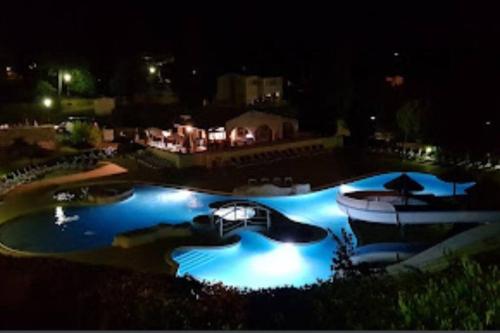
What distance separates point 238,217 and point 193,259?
9.63 feet

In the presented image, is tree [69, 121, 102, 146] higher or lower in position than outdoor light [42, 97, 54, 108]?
lower

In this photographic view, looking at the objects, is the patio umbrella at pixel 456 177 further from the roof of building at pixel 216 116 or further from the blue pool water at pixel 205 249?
the roof of building at pixel 216 116

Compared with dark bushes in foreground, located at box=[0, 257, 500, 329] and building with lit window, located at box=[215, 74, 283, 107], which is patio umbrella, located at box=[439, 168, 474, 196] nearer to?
dark bushes in foreground, located at box=[0, 257, 500, 329]

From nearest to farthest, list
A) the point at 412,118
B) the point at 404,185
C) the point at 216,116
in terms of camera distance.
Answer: the point at 404,185 → the point at 412,118 → the point at 216,116

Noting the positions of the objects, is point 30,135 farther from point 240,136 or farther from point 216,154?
point 240,136

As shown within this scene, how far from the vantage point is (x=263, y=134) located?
28.5m

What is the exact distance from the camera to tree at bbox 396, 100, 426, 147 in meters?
25.8

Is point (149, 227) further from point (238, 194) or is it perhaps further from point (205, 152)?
point (205, 152)

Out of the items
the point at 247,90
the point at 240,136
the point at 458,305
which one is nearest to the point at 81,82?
the point at 247,90

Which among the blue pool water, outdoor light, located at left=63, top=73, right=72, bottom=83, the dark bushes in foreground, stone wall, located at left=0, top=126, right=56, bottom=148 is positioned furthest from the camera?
outdoor light, located at left=63, top=73, right=72, bottom=83

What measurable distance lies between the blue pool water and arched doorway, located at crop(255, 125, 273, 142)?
7.19 meters

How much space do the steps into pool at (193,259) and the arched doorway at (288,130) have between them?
1430cm

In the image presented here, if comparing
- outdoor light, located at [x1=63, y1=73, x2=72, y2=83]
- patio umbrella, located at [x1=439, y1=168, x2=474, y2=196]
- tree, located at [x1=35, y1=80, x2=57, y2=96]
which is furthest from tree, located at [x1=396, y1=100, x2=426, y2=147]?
outdoor light, located at [x1=63, y1=73, x2=72, y2=83]

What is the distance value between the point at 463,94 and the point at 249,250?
14100mm
